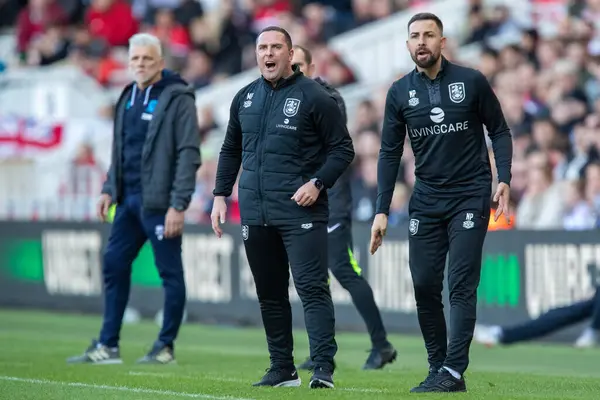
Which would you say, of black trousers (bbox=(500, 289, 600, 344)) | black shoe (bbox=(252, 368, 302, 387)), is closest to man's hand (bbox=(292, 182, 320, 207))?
black shoe (bbox=(252, 368, 302, 387))

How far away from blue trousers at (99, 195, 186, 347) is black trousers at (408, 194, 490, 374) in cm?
325

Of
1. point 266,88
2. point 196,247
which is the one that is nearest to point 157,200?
point 266,88

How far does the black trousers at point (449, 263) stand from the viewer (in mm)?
9055

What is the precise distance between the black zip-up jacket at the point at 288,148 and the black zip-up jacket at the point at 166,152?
2604mm

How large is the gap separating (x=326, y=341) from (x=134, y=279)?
35.2ft

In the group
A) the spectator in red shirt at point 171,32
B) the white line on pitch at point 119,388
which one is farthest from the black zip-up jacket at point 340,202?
the spectator in red shirt at point 171,32

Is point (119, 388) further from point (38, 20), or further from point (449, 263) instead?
point (38, 20)

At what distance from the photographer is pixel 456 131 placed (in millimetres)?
9141

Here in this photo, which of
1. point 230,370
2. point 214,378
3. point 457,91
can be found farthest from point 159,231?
point 457,91

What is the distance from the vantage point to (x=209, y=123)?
77.0 feet

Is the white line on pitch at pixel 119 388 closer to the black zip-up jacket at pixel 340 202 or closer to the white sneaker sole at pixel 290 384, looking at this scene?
the white sneaker sole at pixel 290 384

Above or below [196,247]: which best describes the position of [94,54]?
above

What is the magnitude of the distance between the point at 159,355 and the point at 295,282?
10.1 feet

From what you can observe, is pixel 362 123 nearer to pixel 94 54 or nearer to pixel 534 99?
pixel 534 99
